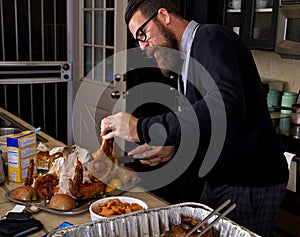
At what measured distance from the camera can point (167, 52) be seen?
147cm

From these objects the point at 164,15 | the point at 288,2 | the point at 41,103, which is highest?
the point at 288,2

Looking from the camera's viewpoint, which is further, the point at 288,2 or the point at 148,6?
the point at 288,2

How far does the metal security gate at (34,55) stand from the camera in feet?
12.9

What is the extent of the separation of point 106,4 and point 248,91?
93.6 inches

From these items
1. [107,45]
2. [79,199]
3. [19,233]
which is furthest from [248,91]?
[107,45]

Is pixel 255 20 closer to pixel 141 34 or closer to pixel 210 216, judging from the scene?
pixel 141 34

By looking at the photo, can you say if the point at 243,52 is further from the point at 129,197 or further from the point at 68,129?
the point at 68,129

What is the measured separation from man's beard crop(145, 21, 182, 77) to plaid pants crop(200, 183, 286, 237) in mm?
485

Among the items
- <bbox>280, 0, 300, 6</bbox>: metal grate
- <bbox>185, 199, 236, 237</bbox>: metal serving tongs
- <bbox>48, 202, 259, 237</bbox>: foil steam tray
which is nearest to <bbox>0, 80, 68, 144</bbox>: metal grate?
<bbox>280, 0, 300, 6</bbox>: metal grate

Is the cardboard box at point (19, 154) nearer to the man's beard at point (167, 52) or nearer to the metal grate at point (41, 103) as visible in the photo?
the man's beard at point (167, 52)

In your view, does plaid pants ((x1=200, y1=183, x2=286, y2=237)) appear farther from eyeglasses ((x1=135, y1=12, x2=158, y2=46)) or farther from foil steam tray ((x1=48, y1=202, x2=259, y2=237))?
eyeglasses ((x1=135, y1=12, x2=158, y2=46))

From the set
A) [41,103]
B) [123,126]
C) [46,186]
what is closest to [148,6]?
[123,126]

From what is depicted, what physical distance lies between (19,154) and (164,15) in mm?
720

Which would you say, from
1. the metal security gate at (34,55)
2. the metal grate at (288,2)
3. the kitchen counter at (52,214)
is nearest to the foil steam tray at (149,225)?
the kitchen counter at (52,214)
